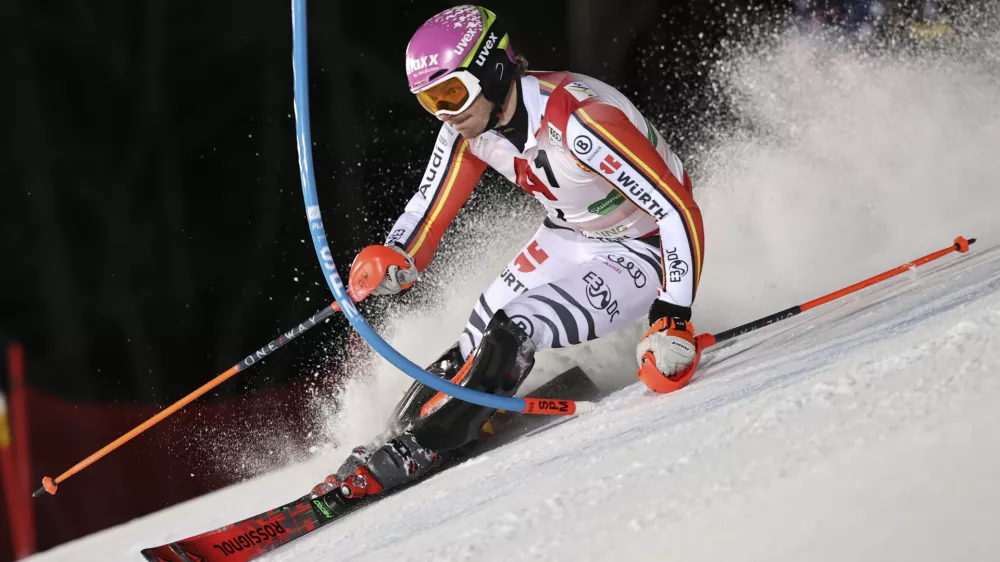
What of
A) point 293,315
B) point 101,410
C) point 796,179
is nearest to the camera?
point 101,410

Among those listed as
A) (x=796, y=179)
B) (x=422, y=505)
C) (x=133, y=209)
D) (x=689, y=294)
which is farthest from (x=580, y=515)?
(x=796, y=179)

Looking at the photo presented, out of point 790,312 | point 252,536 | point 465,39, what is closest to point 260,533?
point 252,536

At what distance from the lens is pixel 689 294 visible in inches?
84.4

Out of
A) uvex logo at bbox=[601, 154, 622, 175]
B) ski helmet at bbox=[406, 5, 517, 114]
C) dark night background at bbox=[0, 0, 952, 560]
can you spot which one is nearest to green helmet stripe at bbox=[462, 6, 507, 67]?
ski helmet at bbox=[406, 5, 517, 114]

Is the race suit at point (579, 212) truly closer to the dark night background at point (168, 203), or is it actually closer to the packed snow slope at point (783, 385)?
the packed snow slope at point (783, 385)

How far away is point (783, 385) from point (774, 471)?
420 mm

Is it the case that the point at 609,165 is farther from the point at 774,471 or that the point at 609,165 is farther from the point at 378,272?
the point at 774,471

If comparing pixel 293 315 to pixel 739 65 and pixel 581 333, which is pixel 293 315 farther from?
pixel 739 65

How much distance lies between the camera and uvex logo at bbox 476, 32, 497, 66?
212 cm

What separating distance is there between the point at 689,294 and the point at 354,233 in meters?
2.10

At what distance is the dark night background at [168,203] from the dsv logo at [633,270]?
68.9 inches

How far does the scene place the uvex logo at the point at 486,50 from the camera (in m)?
2.12

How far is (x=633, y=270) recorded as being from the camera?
8.02 ft

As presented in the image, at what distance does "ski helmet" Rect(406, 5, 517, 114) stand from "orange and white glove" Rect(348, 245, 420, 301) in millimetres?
449
